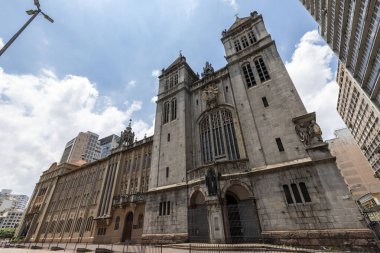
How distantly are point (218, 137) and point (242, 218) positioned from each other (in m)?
8.72

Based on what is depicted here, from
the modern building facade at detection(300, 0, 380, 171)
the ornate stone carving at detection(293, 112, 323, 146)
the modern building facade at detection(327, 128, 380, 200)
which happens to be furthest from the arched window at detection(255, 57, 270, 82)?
the modern building facade at detection(327, 128, 380, 200)

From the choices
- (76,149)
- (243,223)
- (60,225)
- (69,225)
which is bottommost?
(243,223)

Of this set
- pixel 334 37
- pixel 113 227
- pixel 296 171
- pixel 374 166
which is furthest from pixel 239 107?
pixel 374 166

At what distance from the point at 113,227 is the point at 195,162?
608 inches

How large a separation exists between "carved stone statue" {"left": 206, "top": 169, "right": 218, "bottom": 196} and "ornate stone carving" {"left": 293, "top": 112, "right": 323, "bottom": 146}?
8059 mm

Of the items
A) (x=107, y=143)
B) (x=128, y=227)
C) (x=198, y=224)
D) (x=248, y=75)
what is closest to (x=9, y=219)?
(x=107, y=143)

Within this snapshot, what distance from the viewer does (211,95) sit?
23.7m

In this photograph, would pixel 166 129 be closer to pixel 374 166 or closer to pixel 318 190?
pixel 318 190

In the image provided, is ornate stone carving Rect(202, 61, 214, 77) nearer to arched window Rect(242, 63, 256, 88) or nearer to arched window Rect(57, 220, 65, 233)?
arched window Rect(242, 63, 256, 88)

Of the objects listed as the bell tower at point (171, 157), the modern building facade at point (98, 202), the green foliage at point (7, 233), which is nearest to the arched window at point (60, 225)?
the modern building facade at point (98, 202)

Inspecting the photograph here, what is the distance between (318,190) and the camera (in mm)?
13148

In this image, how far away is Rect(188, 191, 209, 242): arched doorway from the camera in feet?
54.2

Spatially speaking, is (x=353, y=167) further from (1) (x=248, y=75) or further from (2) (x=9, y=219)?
(2) (x=9, y=219)

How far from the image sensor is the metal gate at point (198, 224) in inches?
649
